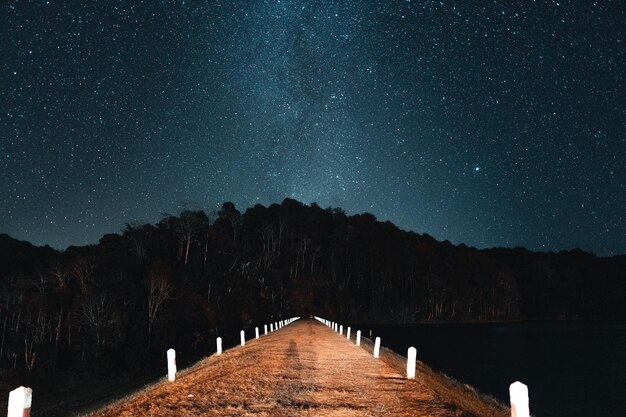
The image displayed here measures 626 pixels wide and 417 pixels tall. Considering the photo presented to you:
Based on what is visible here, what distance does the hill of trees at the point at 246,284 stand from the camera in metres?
62.8

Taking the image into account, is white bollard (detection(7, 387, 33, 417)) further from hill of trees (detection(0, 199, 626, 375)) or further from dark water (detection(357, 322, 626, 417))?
hill of trees (detection(0, 199, 626, 375))

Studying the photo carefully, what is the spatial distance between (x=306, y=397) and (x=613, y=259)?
198905mm

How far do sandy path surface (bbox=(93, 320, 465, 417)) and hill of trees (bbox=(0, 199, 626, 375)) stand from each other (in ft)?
154

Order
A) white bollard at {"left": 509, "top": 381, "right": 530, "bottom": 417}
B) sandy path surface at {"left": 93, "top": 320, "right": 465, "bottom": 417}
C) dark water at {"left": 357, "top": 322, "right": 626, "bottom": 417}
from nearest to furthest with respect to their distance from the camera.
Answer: white bollard at {"left": 509, "top": 381, "right": 530, "bottom": 417} < sandy path surface at {"left": 93, "top": 320, "right": 465, "bottom": 417} < dark water at {"left": 357, "top": 322, "right": 626, "bottom": 417}

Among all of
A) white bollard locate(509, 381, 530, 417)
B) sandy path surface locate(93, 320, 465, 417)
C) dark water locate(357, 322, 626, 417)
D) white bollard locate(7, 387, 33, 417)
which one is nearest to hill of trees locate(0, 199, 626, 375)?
dark water locate(357, 322, 626, 417)

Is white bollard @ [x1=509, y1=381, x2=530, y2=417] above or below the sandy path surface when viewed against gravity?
above

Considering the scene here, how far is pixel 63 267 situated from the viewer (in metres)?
71.7

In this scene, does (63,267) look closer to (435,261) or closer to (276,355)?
(276,355)

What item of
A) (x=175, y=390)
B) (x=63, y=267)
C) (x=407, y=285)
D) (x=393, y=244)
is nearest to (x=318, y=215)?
(x=393, y=244)

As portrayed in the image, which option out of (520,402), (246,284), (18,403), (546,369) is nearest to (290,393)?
(520,402)

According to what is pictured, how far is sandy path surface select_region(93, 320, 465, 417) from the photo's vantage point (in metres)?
11.7

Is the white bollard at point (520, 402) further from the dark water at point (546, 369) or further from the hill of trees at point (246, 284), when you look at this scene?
the hill of trees at point (246, 284)

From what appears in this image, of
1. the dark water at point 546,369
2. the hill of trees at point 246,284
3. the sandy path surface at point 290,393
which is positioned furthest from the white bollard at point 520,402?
the hill of trees at point 246,284

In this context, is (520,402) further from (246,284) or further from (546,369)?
(246,284)
